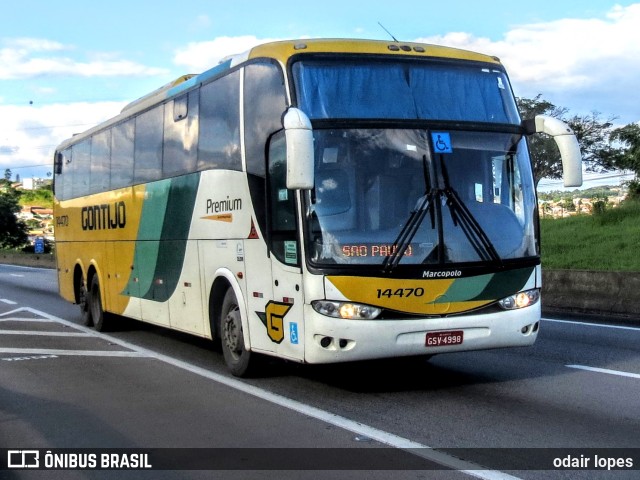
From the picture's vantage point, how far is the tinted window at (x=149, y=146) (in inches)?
533

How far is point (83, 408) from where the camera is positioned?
9.19 meters

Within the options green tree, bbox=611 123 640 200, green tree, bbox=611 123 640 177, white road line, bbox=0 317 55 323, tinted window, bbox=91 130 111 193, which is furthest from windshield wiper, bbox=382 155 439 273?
green tree, bbox=611 123 640 177

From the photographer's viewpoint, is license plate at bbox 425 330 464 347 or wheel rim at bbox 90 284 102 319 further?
wheel rim at bbox 90 284 102 319

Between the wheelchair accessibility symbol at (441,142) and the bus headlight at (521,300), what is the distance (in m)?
1.59

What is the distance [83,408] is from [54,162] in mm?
12122

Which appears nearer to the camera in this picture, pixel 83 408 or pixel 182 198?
pixel 83 408

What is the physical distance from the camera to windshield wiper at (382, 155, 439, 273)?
8.87m

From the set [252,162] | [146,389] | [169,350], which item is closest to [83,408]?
[146,389]

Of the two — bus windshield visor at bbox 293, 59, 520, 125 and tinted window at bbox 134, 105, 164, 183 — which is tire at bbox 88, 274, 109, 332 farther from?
bus windshield visor at bbox 293, 59, 520, 125

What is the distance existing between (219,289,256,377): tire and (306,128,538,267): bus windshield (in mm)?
2107

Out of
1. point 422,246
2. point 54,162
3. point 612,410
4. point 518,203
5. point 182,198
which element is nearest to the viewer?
point 612,410

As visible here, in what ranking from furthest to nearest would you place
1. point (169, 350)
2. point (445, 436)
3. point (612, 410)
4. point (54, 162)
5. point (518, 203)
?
point (54, 162)
point (169, 350)
point (518, 203)
point (612, 410)
point (445, 436)

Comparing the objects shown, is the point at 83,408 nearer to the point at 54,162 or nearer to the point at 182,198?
the point at 182,198

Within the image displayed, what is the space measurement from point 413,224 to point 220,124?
323 centimetres
